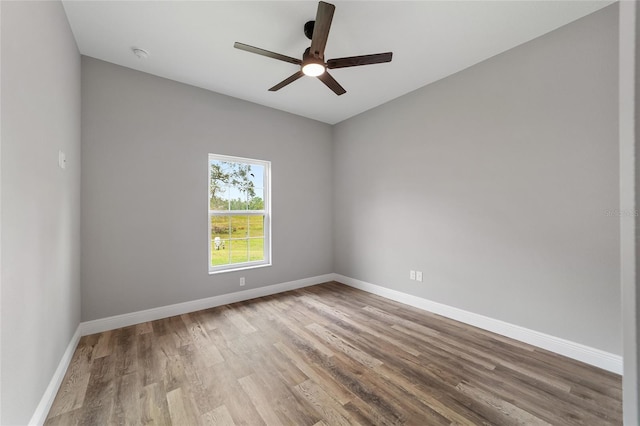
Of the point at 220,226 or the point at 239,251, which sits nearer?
the point at 220,226

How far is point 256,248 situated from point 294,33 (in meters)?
2.79

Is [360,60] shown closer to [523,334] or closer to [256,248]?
[256,248]

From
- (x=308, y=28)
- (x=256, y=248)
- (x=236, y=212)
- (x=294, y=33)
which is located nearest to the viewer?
(x=308, y=28)

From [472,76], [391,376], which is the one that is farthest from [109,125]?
[472,76]

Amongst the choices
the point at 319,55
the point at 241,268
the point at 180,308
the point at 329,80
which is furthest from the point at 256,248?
the point at 319,55

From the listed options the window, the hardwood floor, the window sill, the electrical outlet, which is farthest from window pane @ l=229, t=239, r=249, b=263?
the electrical outlet

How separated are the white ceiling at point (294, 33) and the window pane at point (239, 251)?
2122 mm

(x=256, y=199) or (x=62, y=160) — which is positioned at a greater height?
(x=62, y=160)

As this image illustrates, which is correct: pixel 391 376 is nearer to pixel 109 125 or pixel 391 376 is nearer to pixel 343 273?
pixel 343 273

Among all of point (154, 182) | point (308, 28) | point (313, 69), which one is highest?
point (308, 28)

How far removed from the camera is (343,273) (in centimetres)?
462

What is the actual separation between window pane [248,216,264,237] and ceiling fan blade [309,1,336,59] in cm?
249

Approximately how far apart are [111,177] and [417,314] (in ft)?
12.5

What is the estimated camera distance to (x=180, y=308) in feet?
10.6
